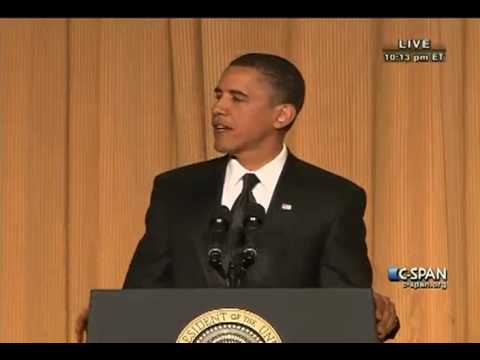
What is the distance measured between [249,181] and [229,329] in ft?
2.22

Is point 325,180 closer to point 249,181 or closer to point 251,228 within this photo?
point 249,181

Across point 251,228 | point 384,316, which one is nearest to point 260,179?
point 251,228

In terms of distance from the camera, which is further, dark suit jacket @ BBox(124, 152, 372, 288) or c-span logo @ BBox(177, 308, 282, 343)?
dark suit jacket @ BBox(124, 152, 372, 288)

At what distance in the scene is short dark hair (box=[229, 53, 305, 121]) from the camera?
2.50m

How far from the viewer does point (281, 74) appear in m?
2.53

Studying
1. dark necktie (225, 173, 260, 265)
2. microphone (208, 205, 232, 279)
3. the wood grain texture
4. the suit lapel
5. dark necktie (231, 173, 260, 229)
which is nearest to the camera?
microphone (208, 205, 232, 279)

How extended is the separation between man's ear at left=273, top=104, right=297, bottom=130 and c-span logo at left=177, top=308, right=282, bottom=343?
0.75 m

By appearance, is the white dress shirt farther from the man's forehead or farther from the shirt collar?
the man's forehead

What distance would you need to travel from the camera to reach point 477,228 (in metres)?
2.52

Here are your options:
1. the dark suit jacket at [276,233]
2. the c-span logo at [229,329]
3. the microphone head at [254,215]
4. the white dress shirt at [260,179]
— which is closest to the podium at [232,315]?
the c-span logo at [229,329]

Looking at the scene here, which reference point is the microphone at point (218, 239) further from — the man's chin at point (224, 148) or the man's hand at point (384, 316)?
the man's hand at point (384, 316)

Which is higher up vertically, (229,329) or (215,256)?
(215,256)

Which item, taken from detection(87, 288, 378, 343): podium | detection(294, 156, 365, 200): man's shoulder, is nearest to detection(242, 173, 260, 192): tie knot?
detection(294, 156, 365, 200): man's shoulder
